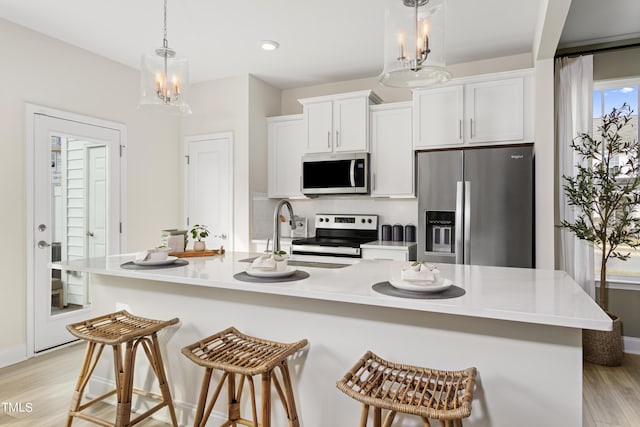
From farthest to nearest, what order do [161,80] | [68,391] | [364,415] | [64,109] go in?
[64,109] → [68,391] → [161,80] → [364,415]

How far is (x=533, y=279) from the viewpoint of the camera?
1823 mm

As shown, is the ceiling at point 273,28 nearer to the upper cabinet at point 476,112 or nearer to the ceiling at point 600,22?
the ceiling at point 600,22

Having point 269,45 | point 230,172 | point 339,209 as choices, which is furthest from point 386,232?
point 269,45

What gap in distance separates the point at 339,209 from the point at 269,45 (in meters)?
1.86

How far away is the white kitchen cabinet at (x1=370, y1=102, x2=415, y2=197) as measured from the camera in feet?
12.6

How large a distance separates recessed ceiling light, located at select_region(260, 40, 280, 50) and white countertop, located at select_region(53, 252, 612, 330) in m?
2.03

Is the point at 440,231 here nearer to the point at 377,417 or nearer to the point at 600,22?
the point at 600,22

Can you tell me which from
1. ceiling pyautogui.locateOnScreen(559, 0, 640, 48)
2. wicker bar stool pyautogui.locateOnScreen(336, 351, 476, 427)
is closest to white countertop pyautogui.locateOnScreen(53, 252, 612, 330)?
wicker bar stool pyautogui.locateOnScreen(336, 351, 476, 427)

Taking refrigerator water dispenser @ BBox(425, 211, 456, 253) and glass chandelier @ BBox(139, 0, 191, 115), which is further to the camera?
refrigerator water dispenser @ BBox(425, 211, 456, 253)

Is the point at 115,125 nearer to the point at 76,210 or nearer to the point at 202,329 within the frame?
the point at 76,210

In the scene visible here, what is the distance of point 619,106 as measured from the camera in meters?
3.48

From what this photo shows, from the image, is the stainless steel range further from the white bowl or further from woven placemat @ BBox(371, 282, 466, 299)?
woven placemat @ BBox(371, 282, 466, 299)

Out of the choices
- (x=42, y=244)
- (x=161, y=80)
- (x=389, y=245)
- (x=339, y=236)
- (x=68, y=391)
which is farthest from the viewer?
(x=339, y=236)

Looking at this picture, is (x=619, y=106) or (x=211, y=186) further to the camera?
(x=211, y=186)
